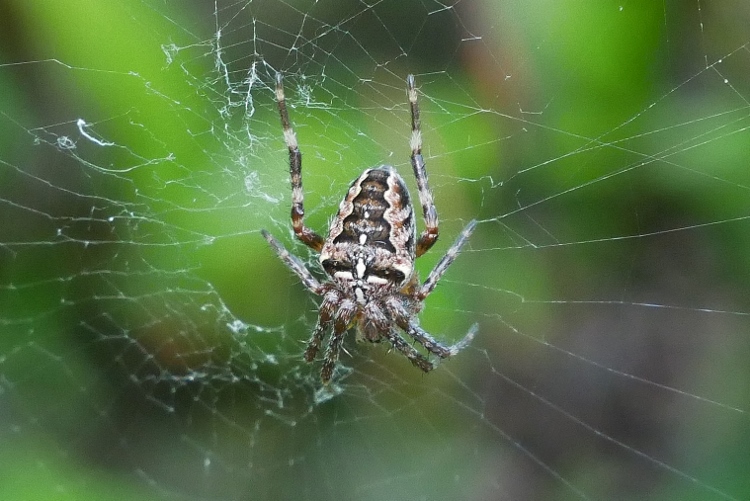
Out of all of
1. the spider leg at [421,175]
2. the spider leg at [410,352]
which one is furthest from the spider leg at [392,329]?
the spider leg at [421,175]

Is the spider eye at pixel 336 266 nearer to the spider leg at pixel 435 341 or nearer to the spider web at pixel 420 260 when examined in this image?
the spider web at pixel 420 260

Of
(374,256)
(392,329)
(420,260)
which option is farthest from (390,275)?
(392,329)

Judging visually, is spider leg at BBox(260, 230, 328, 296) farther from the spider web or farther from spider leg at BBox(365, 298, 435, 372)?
spider leg at BBox(365, 298, 435, 372)

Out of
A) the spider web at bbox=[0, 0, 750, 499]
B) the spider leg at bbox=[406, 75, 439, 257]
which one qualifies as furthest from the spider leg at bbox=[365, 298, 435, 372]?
the spider leg at bbox=[406, 75, 439, 257]

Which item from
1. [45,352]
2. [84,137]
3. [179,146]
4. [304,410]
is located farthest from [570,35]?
[45,352]

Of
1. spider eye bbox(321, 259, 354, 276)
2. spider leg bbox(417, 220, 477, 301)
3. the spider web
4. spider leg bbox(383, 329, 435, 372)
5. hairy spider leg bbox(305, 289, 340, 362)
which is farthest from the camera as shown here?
hairy spider leg bbox(305, 289, 340, 362)

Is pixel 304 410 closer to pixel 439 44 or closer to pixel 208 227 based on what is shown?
pixel 208 227

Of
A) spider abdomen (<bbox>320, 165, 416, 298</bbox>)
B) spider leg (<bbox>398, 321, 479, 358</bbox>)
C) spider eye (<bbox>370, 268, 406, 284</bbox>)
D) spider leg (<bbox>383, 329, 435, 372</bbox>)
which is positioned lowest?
spider leg (<bbox>383, 329, 435, 372</bbox>)
